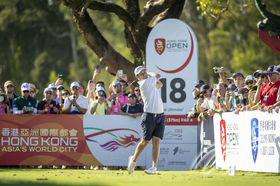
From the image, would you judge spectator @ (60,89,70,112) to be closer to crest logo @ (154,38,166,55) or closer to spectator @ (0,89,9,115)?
spectator @ (0,89,9,115)

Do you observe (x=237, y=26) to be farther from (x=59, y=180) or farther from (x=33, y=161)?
(x=59, y=180)

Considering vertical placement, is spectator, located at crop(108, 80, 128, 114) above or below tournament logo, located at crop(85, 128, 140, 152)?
above

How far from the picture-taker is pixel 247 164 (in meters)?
19.8

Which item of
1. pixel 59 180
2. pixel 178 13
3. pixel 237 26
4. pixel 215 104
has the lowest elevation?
pixel 59 180

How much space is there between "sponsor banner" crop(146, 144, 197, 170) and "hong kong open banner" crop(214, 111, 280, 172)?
6.46 ft

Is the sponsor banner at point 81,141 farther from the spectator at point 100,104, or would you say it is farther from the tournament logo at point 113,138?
the spectator at point 100,104

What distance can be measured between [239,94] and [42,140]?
19.3ft

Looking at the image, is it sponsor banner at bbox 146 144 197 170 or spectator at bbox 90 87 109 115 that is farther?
spectator at bbox 90 87 109 115

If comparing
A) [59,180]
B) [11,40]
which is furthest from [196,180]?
[11,40]

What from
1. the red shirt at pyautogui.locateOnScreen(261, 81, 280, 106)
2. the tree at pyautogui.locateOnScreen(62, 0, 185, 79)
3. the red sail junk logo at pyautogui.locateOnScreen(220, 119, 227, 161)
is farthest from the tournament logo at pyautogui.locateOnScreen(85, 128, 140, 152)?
the tree at pyautogui.locateOnScreen(62, 0, 185, 79)

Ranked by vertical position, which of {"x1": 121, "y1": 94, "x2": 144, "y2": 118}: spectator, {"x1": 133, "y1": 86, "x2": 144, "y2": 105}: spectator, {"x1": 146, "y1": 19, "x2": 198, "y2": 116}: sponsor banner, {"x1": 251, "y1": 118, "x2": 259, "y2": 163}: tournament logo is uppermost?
{"x1": 146, "y1": 19, "x2": 198, "y2": 116}: sponsor banner

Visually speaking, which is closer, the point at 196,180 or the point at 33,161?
the point at 196,180

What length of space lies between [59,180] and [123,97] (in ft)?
23.3

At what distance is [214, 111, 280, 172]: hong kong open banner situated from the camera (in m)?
18.8
